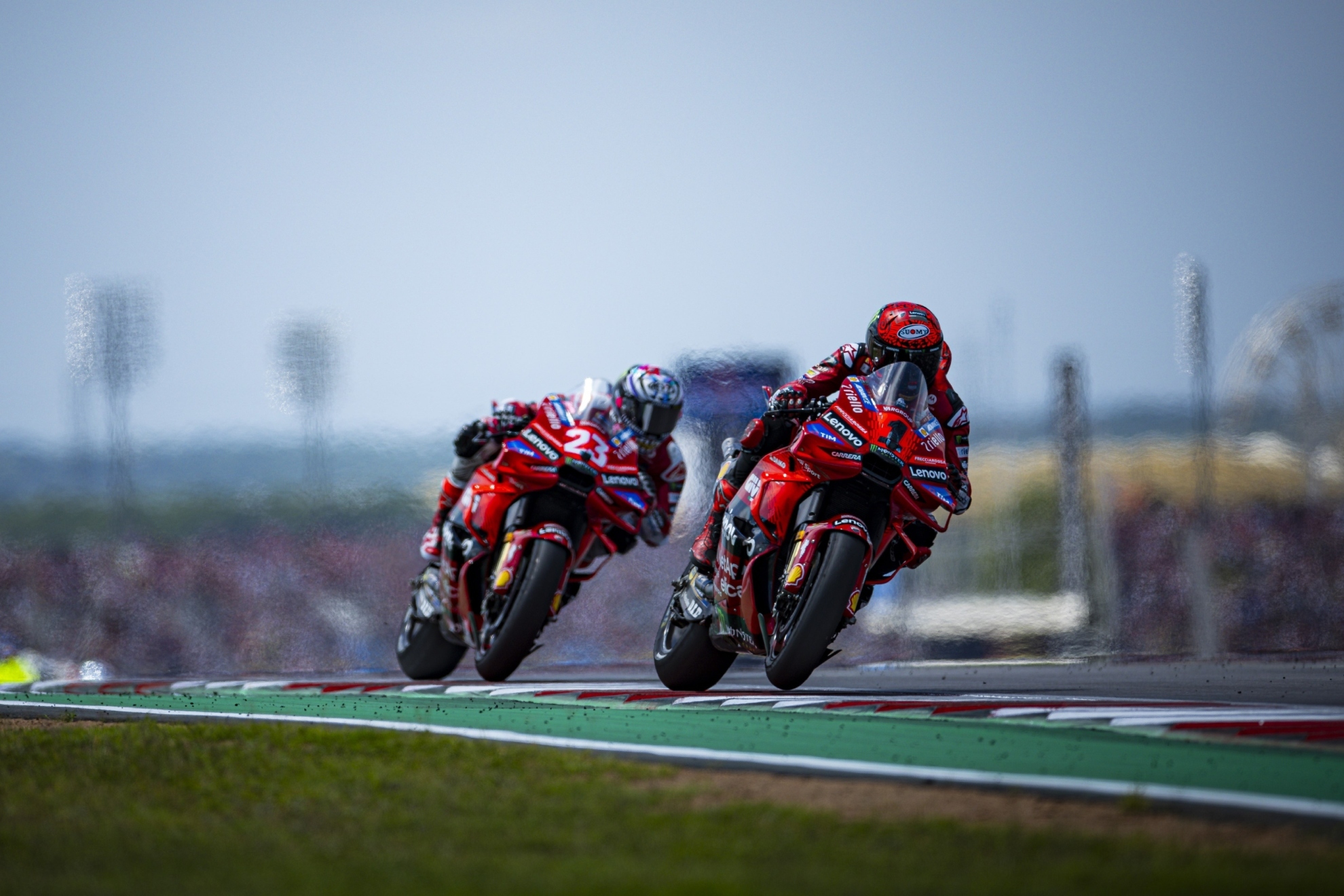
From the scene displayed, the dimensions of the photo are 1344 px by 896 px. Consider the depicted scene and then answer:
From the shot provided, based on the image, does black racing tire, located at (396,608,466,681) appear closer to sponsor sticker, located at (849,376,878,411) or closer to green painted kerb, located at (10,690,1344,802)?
green painted kerb, located at (10,690,1344,802)

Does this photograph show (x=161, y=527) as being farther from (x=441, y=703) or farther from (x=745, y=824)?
(x=745, y=824)

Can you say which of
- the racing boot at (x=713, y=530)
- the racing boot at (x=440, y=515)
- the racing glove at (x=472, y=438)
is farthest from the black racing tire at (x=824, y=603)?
the racing boot at (x=440, y=515)

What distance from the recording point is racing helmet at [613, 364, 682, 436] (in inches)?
422

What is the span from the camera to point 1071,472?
19000mm

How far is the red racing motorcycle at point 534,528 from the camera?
1038 centimetres

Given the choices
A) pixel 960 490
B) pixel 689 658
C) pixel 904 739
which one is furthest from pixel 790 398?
pixel 904 739

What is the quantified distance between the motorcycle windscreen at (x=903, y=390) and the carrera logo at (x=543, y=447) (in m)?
3.06

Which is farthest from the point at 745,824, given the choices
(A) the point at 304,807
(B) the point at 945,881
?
(A) the point at 304,807

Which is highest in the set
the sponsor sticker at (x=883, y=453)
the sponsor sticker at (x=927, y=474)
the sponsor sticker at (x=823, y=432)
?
the sponsor sticker at (x=823, y=432)

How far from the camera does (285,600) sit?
22.3 metres

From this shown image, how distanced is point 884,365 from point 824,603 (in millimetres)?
1500

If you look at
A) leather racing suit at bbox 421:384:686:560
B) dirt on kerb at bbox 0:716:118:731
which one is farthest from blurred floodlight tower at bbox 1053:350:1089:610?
dirt on kerb at bbox 0:716:118:731

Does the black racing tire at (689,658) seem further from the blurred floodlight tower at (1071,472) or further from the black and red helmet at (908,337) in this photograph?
the blurred floodlight tower at (1071,472)

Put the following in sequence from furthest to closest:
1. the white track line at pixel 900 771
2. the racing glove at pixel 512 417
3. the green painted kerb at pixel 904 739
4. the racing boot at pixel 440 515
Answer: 1. the racing boot at pixel 440 515
2. the racing glove at pixel 512 417
3. the green painted kerb at pixel 904 739
4. the white track line at pixel 900 771
